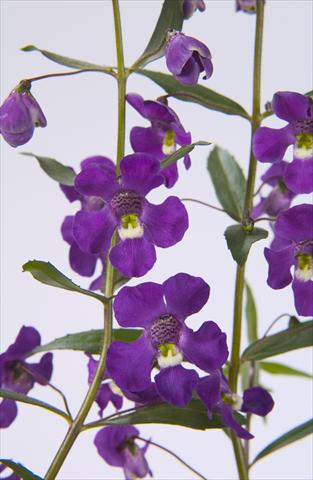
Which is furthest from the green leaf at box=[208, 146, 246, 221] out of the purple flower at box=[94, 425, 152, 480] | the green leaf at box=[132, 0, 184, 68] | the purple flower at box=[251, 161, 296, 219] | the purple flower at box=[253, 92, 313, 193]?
the purple flower at box=[94, 425, 152, 480]

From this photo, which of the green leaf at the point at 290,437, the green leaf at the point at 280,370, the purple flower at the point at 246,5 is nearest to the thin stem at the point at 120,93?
the purple flower at the point at 246,5

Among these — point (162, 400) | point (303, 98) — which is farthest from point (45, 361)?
point (303, 98)

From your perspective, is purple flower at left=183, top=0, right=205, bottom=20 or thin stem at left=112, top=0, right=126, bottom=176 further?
purple flower at left=183, top=0, right=205, bottom=20

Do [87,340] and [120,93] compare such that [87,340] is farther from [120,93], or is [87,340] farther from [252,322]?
[252,322]

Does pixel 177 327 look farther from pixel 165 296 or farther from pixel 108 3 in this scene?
pixel 108 3

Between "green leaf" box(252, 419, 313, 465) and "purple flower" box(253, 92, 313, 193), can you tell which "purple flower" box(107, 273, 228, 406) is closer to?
"purple flower" box(253, 92, 313, 193)

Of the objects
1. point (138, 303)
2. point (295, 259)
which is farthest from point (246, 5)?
point (138, 303)

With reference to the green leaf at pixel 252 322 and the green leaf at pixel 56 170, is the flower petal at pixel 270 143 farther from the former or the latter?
the green leaf at pixel 252 322
